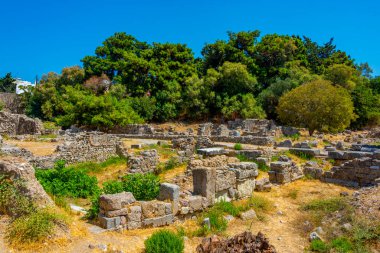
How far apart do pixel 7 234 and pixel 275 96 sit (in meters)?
37.6

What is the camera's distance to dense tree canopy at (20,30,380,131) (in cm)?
→ 4138

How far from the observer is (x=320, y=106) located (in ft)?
99.0

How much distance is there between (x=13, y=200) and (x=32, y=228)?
1.36 meters

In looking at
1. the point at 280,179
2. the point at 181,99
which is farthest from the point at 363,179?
the point at 181,99

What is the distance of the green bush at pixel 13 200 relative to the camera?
6.71 meters

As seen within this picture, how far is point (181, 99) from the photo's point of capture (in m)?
43.8

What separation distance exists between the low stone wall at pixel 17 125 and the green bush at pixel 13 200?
23.2m

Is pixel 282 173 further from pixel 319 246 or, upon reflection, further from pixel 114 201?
pixel 114 201

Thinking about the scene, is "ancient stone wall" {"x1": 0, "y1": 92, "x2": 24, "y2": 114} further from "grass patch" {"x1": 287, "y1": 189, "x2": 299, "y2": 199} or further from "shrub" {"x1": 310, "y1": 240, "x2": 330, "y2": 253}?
"shrub" {"x1": 310, "y1": 240, "x2": 330, "y2": 253}

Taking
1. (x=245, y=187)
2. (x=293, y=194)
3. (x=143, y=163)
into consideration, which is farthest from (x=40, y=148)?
(x=293, y=194)

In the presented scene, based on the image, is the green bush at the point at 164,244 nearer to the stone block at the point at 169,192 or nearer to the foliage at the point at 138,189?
the stone block at the point at 169,192

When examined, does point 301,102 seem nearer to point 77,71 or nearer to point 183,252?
point 183,252

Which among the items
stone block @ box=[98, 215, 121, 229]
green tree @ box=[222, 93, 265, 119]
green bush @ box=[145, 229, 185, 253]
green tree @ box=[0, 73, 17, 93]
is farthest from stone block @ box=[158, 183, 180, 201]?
green tree @ box=[0, 73, 17, 93]

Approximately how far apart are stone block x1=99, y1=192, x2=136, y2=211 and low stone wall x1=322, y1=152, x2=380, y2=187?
29.9ft
